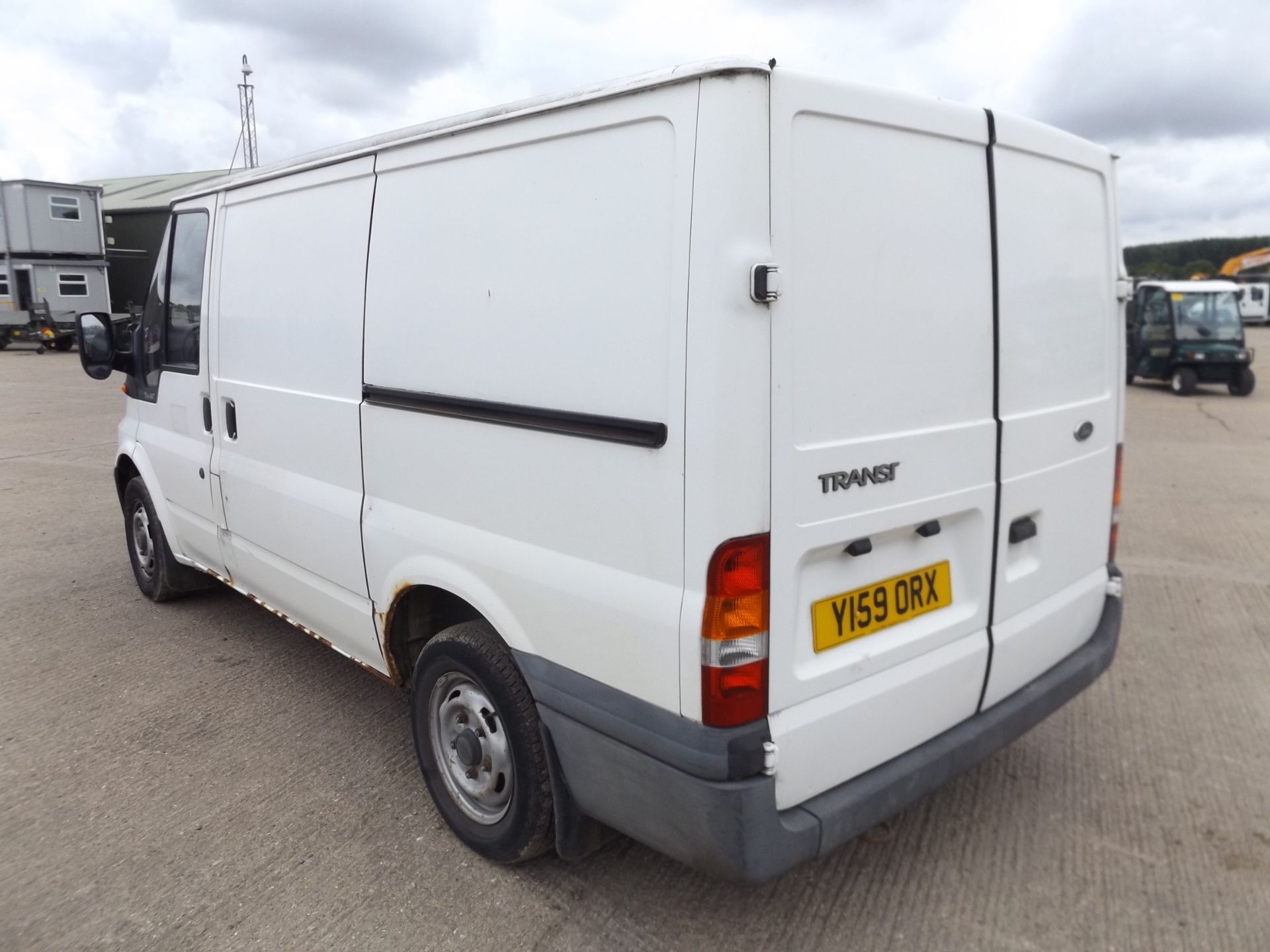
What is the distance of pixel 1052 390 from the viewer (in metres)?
2.87

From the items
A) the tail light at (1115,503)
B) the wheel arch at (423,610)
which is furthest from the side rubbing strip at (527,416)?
the tail light at (1115,503)

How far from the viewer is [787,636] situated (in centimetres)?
223

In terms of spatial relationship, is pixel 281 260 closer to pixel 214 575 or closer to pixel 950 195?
pixel 214 575

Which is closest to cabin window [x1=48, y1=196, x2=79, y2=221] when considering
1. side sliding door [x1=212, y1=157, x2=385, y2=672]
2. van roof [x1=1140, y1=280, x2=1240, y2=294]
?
van roof [x1=1140, y1=280, x2=1240, y2=294]

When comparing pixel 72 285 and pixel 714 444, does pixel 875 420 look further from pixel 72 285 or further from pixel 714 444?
pixel 72 285

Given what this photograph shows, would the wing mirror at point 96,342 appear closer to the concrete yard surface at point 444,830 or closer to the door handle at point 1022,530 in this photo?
the concrete yard surface at point 444,830

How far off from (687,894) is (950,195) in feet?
6.80

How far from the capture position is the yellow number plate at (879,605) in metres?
2.32

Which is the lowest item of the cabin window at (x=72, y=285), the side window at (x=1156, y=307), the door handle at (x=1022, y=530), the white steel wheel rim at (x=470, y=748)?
the white steel wheel rim at (x=470, y=748)

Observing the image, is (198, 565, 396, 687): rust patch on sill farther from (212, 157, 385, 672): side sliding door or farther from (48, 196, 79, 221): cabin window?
(48, 196, 79, 221): cabin window

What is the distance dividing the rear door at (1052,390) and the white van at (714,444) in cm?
1

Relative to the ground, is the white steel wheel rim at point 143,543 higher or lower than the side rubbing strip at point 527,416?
lower

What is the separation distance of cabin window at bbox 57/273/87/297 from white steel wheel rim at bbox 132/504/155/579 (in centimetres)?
2981

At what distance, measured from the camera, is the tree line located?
5284 cm
